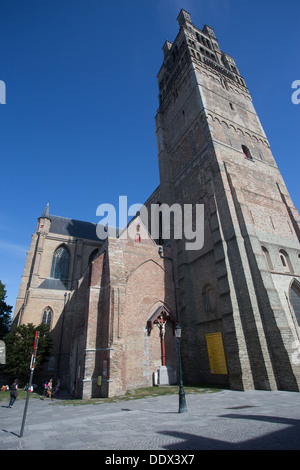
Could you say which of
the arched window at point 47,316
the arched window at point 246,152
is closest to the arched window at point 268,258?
the arched window at point 246,152

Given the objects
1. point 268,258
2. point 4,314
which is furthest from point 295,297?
point 4,314

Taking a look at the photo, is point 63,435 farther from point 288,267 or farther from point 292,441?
point 288,267

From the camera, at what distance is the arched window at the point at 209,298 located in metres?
15.8

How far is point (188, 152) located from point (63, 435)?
869 inches

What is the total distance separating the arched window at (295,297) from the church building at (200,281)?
9cm

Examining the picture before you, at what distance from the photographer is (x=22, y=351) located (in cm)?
1991

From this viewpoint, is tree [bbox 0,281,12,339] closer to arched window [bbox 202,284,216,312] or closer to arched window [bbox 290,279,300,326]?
arched window [bbox 202,284,216,312]

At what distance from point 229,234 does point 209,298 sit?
4614 millimetres

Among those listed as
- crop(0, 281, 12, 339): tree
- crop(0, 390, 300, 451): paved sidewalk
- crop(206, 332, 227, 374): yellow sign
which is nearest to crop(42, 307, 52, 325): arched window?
crop(0, 281, 12, 339): tree

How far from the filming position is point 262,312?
12594mm

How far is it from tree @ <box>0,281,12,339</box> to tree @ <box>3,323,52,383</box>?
11.0 metres

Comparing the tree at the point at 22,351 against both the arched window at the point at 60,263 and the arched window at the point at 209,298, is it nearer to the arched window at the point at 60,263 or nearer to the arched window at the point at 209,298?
the arched window at the point at 60,263

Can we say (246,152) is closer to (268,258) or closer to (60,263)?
(268,258)
